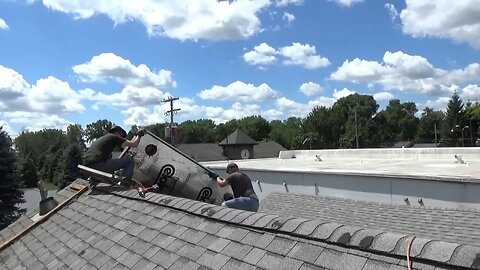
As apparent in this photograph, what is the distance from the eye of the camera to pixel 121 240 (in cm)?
473

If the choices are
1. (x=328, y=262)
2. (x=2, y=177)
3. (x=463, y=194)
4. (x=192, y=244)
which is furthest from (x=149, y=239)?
(x=2, y=177)

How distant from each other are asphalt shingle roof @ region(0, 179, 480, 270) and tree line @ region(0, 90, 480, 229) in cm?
5281

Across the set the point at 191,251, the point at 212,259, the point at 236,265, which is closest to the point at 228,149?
the point at 191,251

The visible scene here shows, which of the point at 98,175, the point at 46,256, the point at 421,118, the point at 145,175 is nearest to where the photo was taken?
the point at 46,256

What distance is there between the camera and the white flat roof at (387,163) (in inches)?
797

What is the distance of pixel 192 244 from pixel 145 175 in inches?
153

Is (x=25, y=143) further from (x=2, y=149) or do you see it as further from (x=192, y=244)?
(x=192, y=244)

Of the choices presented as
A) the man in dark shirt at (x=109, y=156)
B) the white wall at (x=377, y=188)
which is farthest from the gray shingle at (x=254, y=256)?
the white wall at (x=377, y=188)

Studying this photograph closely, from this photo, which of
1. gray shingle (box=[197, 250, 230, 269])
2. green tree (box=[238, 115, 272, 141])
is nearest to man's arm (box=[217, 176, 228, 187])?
gray shingle (box=[197, 250, 230, 269])

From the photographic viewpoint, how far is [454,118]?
84.9 meters

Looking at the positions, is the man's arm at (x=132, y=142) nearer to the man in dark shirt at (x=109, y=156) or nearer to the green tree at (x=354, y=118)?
the man in dark shirt at (x=109, y=156)

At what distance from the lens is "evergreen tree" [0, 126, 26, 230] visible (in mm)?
27534

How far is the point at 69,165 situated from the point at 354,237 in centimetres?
5449

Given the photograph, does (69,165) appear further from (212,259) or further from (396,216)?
(212,259)
